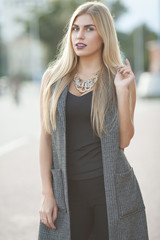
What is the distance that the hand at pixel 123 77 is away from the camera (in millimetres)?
2213

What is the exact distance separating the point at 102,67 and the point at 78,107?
1.11 feet

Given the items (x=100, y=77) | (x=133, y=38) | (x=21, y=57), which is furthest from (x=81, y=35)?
(x=133, y=38)

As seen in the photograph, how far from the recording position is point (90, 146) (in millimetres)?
2240

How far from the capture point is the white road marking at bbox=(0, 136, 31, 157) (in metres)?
8.45

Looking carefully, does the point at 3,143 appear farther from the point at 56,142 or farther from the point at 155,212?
the point at 56,142

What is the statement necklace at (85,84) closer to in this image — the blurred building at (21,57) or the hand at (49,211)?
the hand at (49,211)

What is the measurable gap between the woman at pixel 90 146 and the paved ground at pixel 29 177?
1.76 meters

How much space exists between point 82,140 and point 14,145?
6.94m

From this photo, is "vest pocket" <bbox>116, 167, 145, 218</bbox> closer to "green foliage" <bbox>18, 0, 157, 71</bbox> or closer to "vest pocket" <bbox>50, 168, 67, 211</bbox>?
"vest pocket" <bbox>50, 168, 67, 211</bbox>

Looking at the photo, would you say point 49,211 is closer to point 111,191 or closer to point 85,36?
point 111,191

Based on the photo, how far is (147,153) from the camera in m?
7.57

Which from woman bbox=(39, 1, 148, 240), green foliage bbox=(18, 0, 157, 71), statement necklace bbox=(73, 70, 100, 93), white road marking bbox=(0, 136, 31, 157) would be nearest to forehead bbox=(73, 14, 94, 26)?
woman bbox=(39, 1, 148, 240)

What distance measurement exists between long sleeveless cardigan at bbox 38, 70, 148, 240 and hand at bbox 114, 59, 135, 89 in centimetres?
15

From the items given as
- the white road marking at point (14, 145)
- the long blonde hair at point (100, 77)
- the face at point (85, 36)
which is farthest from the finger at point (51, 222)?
the white road marking at point (14, 145)
